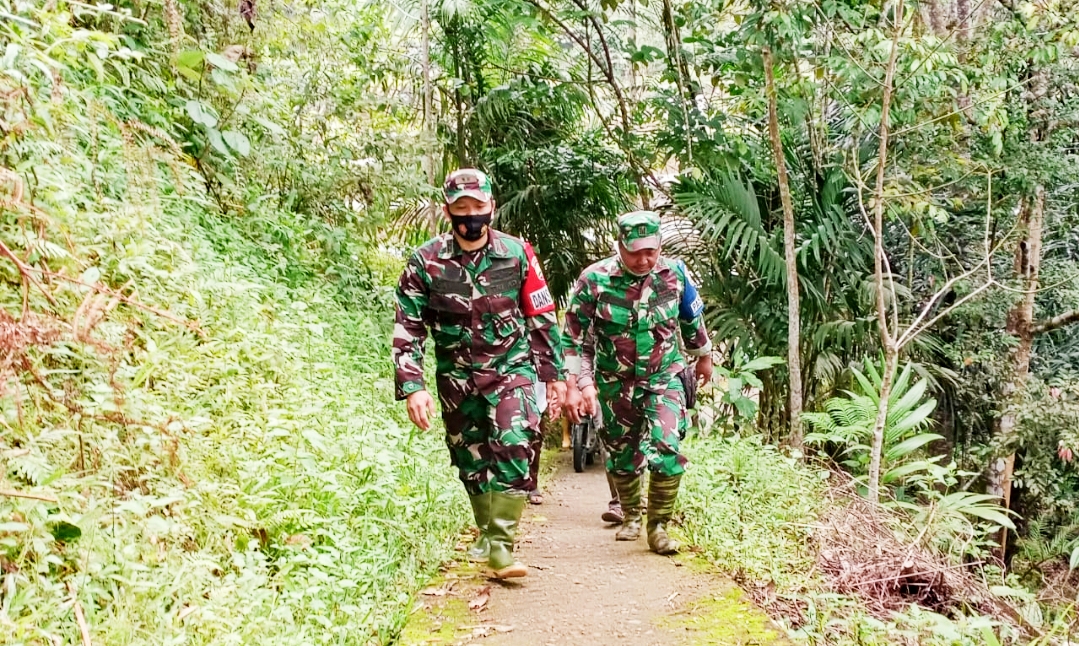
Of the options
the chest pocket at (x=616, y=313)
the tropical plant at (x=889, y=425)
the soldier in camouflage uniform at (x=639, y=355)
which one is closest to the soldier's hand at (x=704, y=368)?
the soldier in camouflage uniform at (x=639, y=355)

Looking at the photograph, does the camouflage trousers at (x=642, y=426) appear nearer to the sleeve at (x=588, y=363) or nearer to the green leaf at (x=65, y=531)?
the sleeve at (x=588, y=363)

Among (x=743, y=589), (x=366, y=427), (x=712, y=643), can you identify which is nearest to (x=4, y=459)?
(x=366, y=427)

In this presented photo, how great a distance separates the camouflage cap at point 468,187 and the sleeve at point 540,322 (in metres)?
0.35

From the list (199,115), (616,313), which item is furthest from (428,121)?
(616,313)

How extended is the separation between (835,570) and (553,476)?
183 inches

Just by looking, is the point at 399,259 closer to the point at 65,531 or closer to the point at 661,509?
the point at 661,509

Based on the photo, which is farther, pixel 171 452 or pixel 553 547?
pixel 553 547

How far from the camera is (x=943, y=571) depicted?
3844 mm

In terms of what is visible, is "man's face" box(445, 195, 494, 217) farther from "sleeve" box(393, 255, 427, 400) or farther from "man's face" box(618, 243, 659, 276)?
"man's face" box(618, 243, 659, 276)

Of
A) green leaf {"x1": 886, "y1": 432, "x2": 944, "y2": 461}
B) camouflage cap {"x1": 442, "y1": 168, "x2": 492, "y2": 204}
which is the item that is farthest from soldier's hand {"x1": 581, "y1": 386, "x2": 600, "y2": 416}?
green leaf {"x1": 886, "y1": 432, "x2": 944, "y2": 461}

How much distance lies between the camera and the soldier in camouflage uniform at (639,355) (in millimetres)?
4203

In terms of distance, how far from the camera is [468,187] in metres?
3.69

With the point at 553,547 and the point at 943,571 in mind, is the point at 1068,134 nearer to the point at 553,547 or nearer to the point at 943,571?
the point at 943,571

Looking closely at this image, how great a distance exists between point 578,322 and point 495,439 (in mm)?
950
